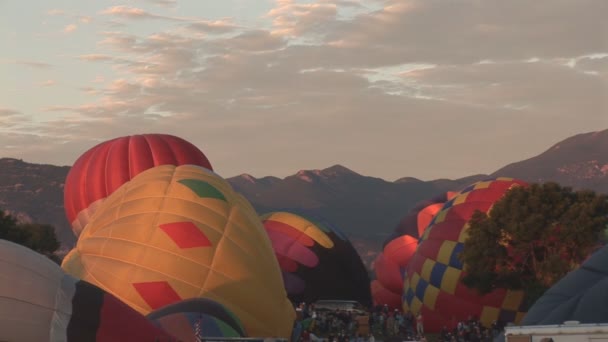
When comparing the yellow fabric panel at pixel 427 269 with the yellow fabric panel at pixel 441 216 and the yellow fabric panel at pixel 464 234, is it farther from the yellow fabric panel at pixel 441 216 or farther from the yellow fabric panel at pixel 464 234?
the yellow fabric panel at pixel 441 216

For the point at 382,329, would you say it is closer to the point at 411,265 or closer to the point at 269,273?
the point at 411,265

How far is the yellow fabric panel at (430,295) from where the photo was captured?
113 ft

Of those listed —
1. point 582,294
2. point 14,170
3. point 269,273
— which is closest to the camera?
point 582,294

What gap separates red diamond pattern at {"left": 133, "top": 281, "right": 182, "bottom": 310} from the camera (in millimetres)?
22781

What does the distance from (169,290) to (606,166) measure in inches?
5813

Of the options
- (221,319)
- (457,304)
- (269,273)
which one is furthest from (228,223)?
(457,304)

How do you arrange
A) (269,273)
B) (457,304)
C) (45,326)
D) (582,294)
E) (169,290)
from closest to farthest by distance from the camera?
(45,326) → (582,294) → (169,290) → (269,273) → (457,304)

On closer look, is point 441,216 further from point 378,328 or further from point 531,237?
point 531,237

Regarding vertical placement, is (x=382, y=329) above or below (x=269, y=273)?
below

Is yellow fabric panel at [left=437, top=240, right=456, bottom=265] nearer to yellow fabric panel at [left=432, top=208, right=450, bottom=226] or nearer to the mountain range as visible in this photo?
yellow fabric panel at [left=432, top=208, right=450, bottom=226]

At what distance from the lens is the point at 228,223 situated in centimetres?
2434

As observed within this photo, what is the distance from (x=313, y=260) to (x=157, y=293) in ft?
68.8

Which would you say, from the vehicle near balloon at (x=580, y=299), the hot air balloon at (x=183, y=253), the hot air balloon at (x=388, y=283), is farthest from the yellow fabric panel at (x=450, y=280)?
the vehicle near balloon at (x=580, y=299)

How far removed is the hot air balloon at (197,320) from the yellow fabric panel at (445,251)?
14.0 metres
